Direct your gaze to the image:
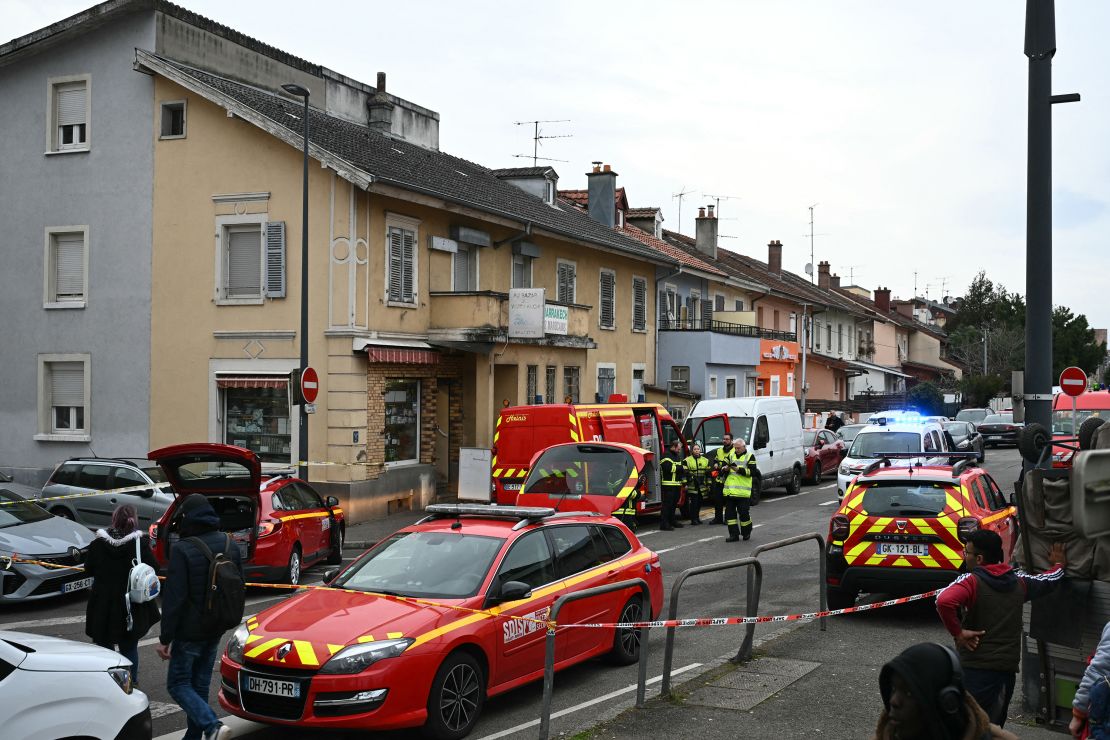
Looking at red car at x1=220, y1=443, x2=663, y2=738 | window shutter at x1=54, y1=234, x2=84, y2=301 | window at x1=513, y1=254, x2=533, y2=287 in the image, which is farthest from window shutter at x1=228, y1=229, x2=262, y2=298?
red car at x1=220, y1=443, x2=663, y2=738

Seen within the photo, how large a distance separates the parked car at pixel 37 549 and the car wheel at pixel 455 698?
6578 millimetres

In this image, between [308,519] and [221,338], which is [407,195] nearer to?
Answer: [221,338]

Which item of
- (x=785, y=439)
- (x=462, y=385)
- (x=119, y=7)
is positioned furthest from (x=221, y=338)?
(x=785, y=439)

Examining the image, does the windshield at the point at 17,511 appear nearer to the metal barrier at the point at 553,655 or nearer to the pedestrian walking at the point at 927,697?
the metal barrier at the point at 553,655

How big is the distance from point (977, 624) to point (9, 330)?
24917mm

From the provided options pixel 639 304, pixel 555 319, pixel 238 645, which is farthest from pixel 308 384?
pixel 639 304

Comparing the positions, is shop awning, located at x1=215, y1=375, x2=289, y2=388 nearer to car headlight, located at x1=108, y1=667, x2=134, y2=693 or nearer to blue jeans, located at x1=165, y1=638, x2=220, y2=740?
blue jeans, located at x1=165, y1=638, x2=220, y2=740

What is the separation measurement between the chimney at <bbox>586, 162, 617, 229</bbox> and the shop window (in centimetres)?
1720

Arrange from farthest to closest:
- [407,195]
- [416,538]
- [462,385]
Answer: [462,385] < [407,195] < [416,538]

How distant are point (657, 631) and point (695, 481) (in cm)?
1024

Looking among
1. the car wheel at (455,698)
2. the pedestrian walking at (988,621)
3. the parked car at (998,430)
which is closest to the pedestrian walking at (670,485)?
the car wheel at (455,698)

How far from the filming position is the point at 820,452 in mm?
30578

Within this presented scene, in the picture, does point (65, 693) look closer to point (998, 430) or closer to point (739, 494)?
point (739, 494)

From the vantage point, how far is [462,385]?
27094 mm
